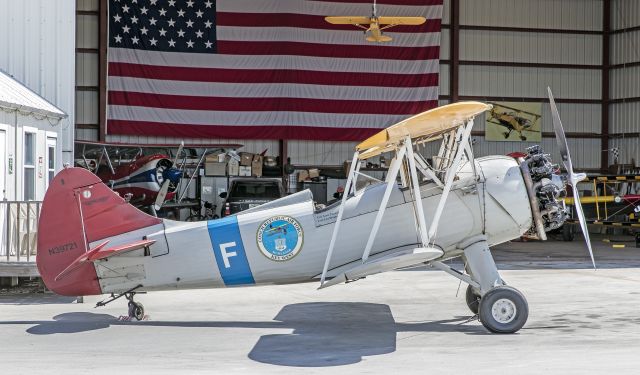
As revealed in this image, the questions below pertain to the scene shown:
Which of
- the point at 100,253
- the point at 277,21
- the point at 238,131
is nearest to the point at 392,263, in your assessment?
the point at 100,253

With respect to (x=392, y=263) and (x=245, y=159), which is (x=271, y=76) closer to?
(x=245, y=159)

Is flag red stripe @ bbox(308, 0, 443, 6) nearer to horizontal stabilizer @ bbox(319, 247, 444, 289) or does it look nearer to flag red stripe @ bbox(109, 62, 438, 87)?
flag red stripe @ bbox(109, 62, 438, 87)

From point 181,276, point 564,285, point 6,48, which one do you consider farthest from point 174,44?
point 181,276

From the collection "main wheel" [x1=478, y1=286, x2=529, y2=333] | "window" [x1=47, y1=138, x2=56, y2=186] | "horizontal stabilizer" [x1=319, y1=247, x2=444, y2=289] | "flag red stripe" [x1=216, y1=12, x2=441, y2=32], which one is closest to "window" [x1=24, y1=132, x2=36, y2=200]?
"window" [x1=47, y1=138, x2=56, y2=186]

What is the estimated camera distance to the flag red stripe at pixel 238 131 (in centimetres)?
3095

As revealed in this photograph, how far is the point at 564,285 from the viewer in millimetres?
15461

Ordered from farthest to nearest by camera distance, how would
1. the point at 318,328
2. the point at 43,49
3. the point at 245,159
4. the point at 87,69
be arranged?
the point at 245,159 < the point at 87,69 < the point at 43,49 < the point at 318,328

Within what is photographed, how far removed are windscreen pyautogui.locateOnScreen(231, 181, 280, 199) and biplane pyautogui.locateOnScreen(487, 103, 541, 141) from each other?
435 inches

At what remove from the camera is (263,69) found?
31.7 metres

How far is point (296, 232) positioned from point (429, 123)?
2.00 m

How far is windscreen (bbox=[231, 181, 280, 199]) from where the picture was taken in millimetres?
26344

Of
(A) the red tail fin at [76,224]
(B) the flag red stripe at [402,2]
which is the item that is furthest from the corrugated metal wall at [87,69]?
(A) the red tail fin at [76,224]

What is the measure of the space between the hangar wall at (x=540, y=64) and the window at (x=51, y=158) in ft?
51.5

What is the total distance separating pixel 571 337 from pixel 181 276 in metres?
4.29
